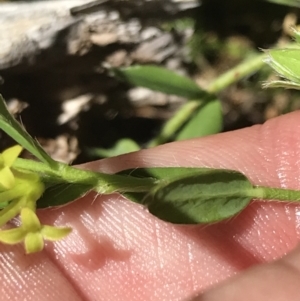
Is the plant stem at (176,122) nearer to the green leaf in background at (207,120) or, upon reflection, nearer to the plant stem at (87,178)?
the green leaf in background at (207,120)

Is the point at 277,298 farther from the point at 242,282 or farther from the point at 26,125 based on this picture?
the point at 26,125

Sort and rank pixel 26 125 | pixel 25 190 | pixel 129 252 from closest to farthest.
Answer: pixel 25 190
pixel 129 252
pixel 26 125

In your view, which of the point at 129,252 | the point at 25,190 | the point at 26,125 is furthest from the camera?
the point at 26,125

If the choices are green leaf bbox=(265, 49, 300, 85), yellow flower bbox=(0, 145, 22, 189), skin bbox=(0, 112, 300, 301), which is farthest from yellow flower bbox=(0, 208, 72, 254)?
green leaf bbox=(265, 49, 300, 85)

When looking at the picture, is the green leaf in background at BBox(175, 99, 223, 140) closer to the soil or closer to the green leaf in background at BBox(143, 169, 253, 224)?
the soil

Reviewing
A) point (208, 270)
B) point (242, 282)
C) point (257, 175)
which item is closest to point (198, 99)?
point (257, 175)

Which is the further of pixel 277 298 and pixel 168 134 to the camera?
pixel 168 134

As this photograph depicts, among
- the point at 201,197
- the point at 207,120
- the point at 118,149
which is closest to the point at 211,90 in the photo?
the point at 207,120

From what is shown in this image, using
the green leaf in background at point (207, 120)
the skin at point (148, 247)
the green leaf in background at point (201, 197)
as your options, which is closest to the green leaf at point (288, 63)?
the green leaf in background at point (201, 197)
